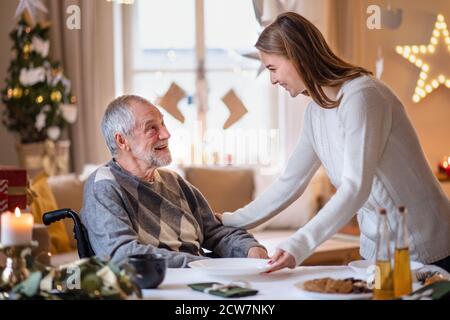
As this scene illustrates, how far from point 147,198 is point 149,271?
27.9 inches

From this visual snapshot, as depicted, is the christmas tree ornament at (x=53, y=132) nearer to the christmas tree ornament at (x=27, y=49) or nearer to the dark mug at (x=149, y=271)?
the christmas tree ornament at (x=27, y=49)

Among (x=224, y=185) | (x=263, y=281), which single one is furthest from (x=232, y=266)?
(x=224, y=185)

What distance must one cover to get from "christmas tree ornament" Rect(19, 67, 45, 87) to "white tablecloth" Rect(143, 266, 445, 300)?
11.4 ft

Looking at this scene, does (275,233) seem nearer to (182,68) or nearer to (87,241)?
(182,68)

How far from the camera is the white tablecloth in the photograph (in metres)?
1.76

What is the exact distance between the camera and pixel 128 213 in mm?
2412

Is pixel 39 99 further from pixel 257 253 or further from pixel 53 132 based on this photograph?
pixel 257 253

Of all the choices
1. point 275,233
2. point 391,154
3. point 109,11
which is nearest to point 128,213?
point 391,154

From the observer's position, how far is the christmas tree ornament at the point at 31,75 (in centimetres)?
529

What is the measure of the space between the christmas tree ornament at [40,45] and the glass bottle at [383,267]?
13.2 ft

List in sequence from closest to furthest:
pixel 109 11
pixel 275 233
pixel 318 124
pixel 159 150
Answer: pixel 318 124 < pixel 159 150 < pixel 275 233 < pixel 109 11

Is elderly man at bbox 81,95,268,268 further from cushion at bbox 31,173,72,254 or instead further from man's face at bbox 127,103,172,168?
cushion at bbox 31,173,72,254

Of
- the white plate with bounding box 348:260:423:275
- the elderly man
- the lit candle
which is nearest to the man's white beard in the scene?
the elderly man

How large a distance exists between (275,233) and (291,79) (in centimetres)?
302
